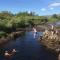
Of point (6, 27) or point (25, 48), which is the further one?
point (6, 27)

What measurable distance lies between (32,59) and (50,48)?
31.7 feet

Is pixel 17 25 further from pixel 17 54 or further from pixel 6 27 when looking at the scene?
pixel 17 54

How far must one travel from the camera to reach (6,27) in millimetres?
70500

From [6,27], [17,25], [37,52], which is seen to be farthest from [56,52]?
[17,25]

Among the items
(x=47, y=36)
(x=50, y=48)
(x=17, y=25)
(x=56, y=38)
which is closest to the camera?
(x=50, y=48)

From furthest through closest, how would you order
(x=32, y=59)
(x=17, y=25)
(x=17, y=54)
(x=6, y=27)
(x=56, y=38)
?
(x=17, y=25), (x=6, y=27), (x=56, y=38), (x=17, y=54), (x=32, y=59)

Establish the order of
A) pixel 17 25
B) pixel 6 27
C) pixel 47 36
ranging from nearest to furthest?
pixel 47 36 → pixel 6 27 → pixel 17 25

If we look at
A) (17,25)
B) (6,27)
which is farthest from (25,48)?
(17,25)

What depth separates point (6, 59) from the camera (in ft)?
122

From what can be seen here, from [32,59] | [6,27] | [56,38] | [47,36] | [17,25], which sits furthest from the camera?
[17,25]

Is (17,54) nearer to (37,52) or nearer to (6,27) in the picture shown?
(37,52)

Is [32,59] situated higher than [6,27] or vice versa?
[6,27]

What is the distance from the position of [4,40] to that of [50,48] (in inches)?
538

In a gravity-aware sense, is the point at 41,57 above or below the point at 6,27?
below
